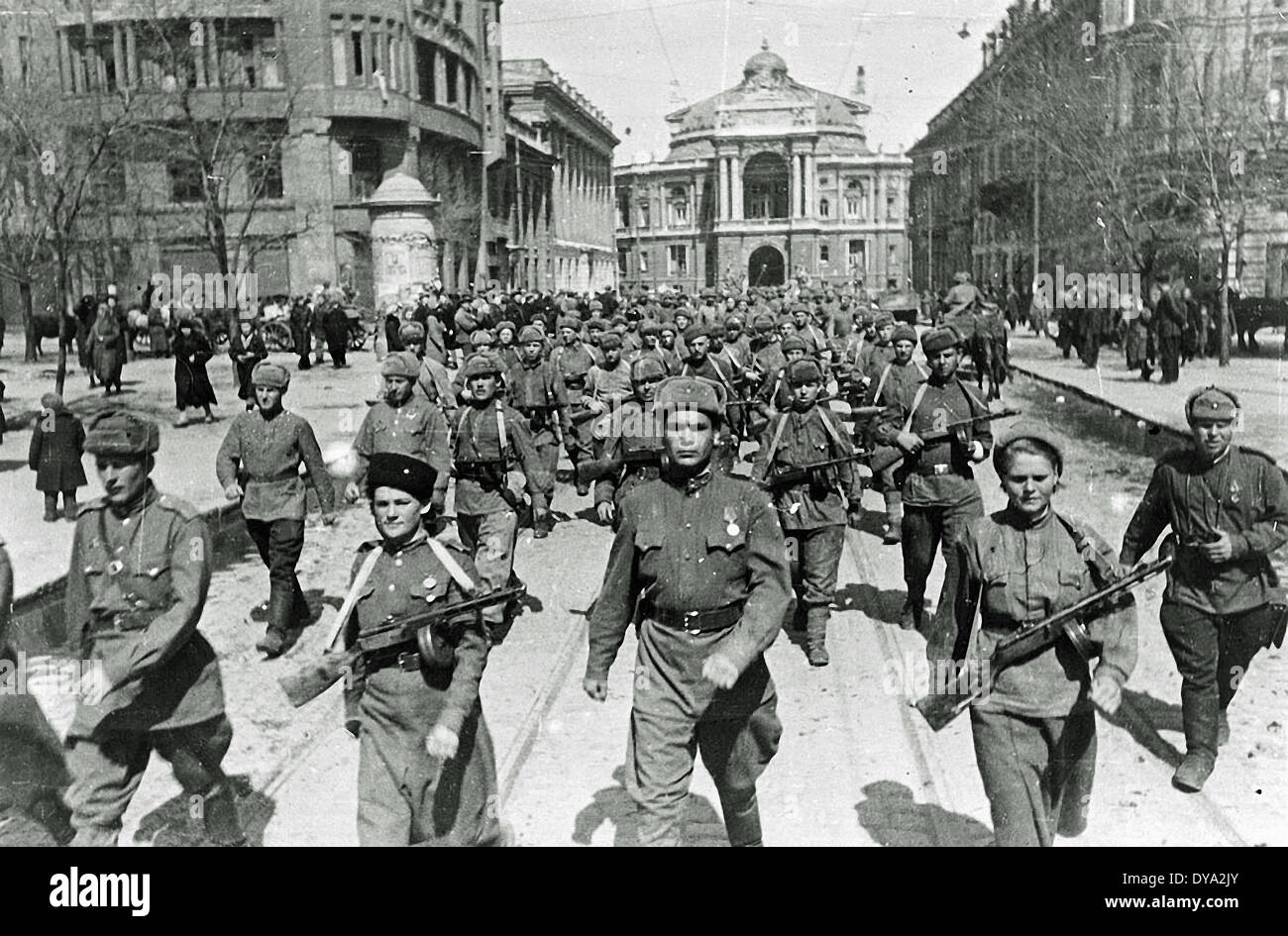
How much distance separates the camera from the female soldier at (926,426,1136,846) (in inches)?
174

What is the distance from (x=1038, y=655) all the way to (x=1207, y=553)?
1.41m

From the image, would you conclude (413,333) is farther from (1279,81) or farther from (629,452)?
(1279,81)

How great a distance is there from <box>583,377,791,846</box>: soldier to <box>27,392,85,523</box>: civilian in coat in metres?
8.59

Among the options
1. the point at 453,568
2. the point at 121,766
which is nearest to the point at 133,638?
the point at 121,766

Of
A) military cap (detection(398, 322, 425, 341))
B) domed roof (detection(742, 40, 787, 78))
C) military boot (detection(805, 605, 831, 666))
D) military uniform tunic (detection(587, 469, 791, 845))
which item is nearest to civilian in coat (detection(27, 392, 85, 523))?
military cap (detection(398, 322, 425, 341))

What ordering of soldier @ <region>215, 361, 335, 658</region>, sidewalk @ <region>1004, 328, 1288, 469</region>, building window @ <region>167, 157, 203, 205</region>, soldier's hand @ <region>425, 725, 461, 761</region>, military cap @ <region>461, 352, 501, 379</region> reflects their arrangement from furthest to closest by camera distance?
building window @ <region>167, 157, 203, 205</region>
sidewalk @ <region>1004, 328, 1288, 469</region>
military cap @ <region>461, 352, 501, 379</region>
soldier @ <region>215, 361, 335, 658</region>
soldier's hand @ <region>425, 725, 461, 761</region>

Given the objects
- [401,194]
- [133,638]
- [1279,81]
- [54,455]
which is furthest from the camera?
[401,194]

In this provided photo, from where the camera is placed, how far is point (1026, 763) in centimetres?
444

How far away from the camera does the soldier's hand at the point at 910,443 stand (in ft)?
26.3

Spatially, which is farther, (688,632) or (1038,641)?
(688,632)

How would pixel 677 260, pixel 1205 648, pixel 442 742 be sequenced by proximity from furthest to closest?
pixel 677 260 → pixel 1205 648 → pixel 442 742

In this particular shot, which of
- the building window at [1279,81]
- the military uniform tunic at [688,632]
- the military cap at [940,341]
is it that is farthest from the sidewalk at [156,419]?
the building window at [1279,81]

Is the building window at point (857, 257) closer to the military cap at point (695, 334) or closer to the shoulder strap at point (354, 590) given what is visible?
the military cap at point (695, 334)

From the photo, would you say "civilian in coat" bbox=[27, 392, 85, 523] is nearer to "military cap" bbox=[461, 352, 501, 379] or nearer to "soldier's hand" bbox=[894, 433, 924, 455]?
"military cap" bbox=[461, 352, 501, 379]
